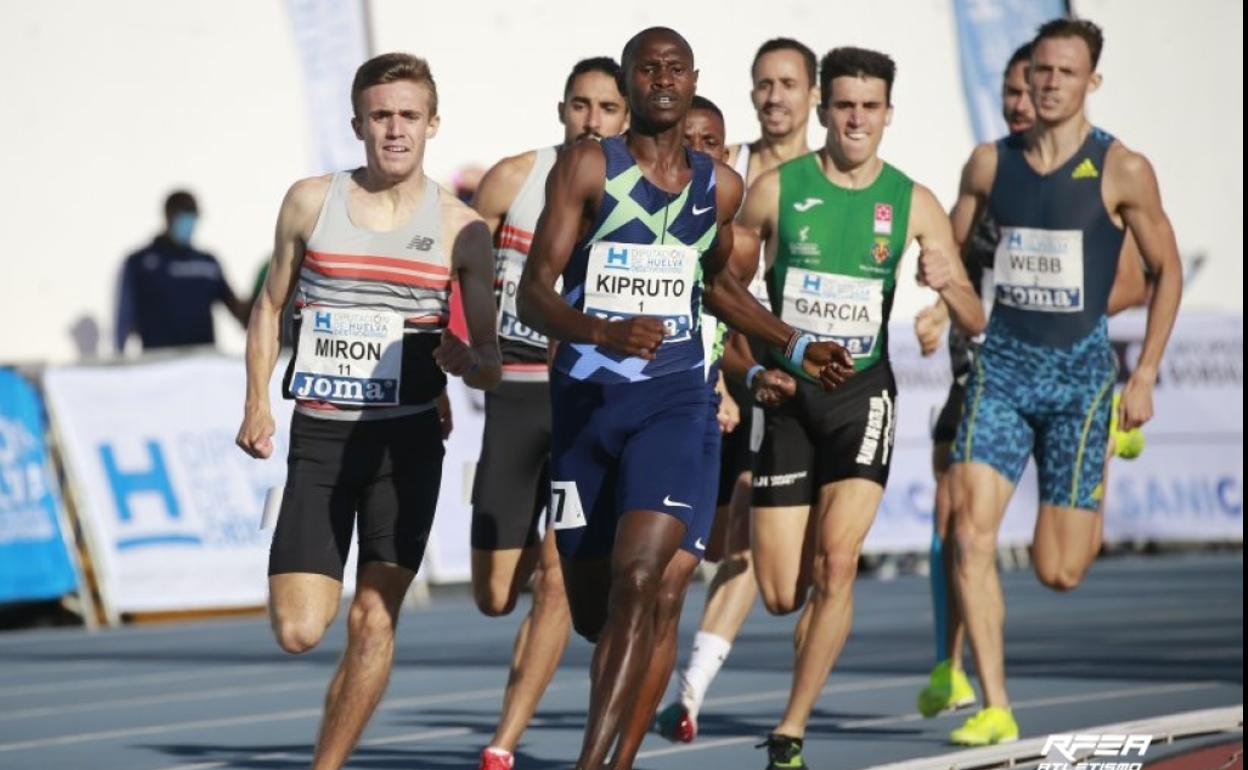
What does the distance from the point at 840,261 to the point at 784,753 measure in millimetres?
1788

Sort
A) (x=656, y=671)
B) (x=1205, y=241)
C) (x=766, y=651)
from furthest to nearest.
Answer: (x=1205, y=241) < (x=766, y=651) < (x=656, y=671)

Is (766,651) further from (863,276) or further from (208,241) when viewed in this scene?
(208,241)

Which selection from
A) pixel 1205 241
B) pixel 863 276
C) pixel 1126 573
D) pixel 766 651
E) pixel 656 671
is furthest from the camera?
pixel 1205 241

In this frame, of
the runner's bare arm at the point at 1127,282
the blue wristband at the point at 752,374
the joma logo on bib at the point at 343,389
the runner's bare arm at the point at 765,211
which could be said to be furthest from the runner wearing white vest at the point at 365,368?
the runner's bare arm at the point at 1127,282

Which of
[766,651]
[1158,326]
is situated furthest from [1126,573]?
[1158,326]

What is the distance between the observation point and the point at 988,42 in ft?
80.8

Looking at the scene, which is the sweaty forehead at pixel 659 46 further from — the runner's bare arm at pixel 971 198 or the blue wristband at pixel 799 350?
the runner's bare arm at pixel 971 198

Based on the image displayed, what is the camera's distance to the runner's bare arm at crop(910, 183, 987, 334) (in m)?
9.41

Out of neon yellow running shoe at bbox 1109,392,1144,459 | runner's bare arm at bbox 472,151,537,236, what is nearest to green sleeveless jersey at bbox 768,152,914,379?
runner's bare arm at bbox 472,151,537,236

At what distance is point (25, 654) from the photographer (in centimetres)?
1474

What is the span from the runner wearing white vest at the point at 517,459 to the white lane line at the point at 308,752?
1027 mm

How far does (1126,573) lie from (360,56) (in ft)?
22.3

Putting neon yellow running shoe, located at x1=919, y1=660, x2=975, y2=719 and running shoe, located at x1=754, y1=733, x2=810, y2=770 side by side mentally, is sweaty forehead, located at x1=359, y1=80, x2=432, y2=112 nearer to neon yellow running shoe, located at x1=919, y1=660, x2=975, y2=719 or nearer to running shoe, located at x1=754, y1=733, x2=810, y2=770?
running shoe, located at x1=754, y1=733, x2=810, y2=770

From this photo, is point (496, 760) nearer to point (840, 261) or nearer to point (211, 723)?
point (840, 261)
